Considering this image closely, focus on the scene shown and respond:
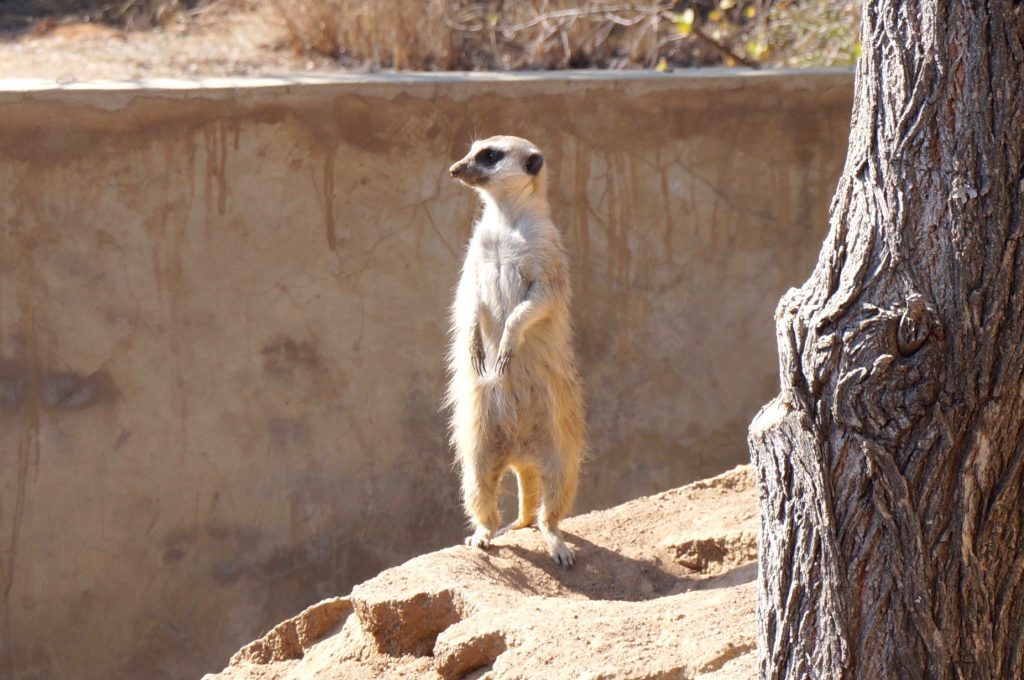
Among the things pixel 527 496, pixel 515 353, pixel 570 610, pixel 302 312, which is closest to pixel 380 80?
pixel 302 312

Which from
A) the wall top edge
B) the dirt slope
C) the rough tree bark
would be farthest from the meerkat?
the rough tree bark

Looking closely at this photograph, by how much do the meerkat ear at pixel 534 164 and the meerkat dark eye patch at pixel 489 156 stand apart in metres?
0.09

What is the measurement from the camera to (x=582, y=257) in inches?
219

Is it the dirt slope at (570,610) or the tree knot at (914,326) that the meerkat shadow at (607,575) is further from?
the tree knot at (914,326)

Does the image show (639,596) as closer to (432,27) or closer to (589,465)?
(589,465)

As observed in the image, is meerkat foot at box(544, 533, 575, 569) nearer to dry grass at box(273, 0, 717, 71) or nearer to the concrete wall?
the concrete wall

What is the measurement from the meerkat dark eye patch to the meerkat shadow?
1255 mm

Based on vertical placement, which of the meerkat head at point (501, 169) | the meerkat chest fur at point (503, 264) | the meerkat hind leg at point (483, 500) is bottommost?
the meerkat hind leg at point (483, 500)

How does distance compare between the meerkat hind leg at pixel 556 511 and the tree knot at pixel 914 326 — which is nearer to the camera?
the tree knot at pixel 914 326

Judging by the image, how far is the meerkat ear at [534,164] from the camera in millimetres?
4293

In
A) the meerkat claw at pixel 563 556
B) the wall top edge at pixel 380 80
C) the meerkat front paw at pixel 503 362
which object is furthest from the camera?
the wall top edge at pixel 380 80

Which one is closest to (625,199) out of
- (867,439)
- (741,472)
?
(741,472)

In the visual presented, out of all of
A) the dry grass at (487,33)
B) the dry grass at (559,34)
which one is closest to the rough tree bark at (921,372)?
the dry grass at (559,34)

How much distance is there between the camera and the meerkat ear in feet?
14.1
